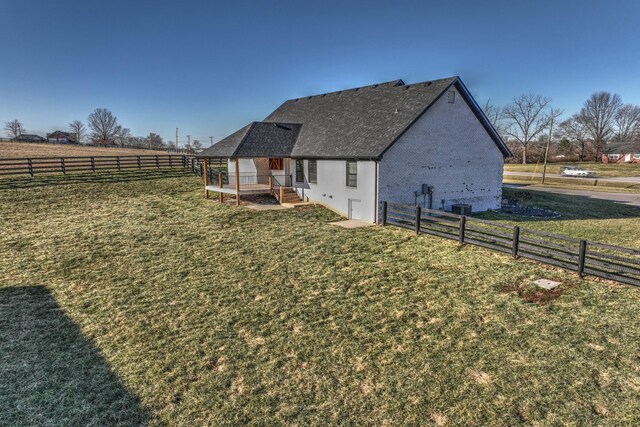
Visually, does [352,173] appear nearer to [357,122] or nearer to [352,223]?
[352,223]

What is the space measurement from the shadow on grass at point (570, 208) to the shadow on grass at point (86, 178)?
23.0 metres

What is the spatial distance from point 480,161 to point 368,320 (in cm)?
1519

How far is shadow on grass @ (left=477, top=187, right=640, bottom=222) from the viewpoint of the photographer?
1944cm

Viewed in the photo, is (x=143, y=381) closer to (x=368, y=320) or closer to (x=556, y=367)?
(x=368, y=320)

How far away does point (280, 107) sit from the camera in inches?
1137

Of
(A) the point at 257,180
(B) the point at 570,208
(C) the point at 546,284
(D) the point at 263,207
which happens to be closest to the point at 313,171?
(D) the point at 263,207

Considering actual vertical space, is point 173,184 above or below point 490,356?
above

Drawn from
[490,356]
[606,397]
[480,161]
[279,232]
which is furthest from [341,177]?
[606,397]

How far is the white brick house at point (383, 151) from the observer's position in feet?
56.9

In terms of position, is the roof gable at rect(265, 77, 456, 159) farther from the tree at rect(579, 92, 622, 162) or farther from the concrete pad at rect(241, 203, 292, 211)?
the tree at rect(579, 92, 622, 162)

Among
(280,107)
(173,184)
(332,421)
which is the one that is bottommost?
(332,421)

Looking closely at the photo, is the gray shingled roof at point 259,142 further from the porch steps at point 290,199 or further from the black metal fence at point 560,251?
the black metal fence at point 560,251

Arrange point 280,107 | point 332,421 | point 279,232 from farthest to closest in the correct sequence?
point 280,107 < point 279,232 < point 332,421

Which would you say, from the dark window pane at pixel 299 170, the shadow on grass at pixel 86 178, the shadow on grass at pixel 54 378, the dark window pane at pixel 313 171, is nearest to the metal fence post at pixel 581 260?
the shadow on grass at pixel 54 378
